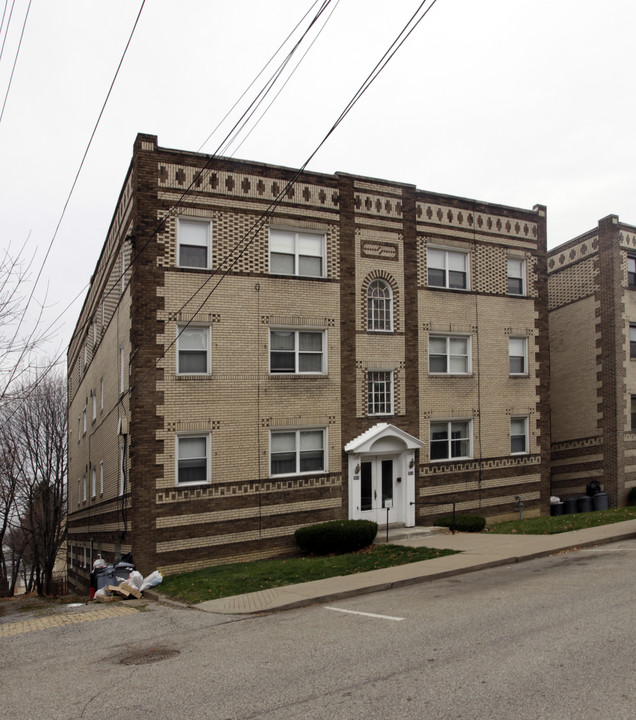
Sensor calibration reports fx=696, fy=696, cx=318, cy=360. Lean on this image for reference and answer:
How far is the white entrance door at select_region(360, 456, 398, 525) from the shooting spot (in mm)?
19969

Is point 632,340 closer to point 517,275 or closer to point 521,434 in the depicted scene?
point 517,275

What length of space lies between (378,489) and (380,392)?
2.81 m

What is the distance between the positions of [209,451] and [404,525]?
637cm

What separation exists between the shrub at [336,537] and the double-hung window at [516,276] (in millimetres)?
9977

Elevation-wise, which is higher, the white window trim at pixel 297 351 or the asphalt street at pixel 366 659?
the white window trim at pixel 297 351

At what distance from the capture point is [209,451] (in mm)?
17844

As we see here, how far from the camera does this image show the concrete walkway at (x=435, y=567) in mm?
11953

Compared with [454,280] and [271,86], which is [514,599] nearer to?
[271,86]

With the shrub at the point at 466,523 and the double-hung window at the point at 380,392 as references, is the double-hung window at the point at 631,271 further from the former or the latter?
the shrub at the point at 466,523

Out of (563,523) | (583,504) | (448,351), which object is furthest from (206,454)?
(583,504)

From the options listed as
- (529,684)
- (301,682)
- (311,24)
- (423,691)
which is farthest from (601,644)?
(311,24)

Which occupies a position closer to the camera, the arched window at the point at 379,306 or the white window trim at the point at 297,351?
the white window trim at the point at 297,351

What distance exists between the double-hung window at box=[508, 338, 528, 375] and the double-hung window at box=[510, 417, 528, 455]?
1.60 metres

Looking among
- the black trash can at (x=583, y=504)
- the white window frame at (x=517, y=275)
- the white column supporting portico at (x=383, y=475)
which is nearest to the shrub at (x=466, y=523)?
the white column supporting portico at (x=383, y=475)
